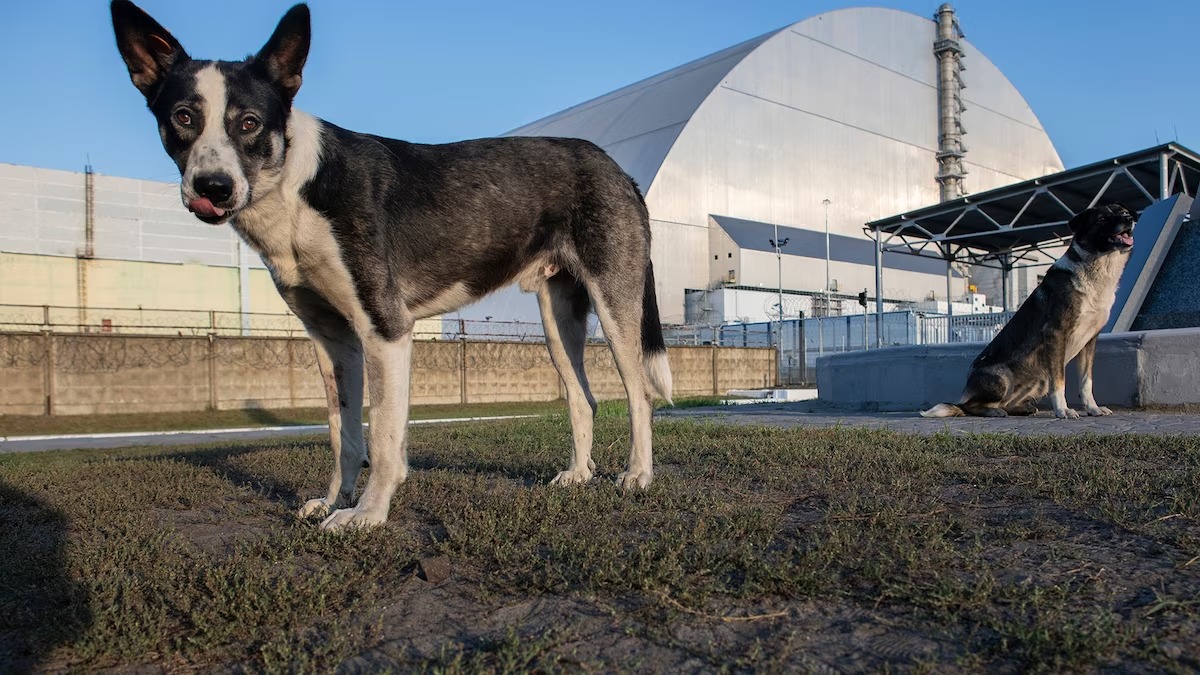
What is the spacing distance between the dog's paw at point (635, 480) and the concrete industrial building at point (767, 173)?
3448cm

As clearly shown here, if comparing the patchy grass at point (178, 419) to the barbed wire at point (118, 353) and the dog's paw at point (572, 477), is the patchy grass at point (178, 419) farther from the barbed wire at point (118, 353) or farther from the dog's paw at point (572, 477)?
the dog's paw at point (572, 477)

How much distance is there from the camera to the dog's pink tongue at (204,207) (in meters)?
3.16

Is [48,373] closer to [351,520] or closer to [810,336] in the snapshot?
[351,520]

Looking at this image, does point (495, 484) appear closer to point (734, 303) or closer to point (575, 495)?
point (575, 495)

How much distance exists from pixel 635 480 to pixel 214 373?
25.6 meters

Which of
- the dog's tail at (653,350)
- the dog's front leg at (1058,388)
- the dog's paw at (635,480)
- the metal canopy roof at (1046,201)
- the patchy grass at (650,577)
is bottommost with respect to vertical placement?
the patchy grass at (650,577)

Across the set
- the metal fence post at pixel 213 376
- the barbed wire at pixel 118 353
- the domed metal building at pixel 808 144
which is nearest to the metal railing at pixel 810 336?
the domed metal building at pixel 808 144

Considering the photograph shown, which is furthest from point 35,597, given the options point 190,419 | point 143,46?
point 190,419

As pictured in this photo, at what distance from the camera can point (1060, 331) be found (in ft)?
27.8

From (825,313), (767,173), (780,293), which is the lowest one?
(825,313)

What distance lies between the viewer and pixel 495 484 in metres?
4.48

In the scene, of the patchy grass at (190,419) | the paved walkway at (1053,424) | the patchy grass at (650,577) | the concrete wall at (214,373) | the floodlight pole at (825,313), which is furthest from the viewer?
the floodlight pole at (825,313)

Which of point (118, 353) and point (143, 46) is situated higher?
point (143, 46)

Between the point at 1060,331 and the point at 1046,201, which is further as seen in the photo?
the point at 1046,201
